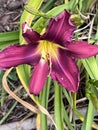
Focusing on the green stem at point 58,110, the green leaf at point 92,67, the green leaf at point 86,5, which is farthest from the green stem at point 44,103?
the green leaf at point 86,5

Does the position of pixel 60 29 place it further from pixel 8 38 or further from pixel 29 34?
pixel 8 38

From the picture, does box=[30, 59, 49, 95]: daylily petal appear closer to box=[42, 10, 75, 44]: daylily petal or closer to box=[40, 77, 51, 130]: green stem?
box=[42, 10, 75, 44]: daylily petal

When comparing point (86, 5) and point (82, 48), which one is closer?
point (82, 48)

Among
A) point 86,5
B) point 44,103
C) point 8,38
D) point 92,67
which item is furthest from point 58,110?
point 86,5


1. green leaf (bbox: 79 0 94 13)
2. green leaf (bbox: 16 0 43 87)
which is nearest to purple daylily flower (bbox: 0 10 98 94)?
green leaf (bbox: 16 0 43 87)

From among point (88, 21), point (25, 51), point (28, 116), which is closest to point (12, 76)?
point (28, 116)

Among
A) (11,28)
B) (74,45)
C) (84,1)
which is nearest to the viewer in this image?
(74,45)

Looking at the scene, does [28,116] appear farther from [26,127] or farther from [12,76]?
[12,76]
